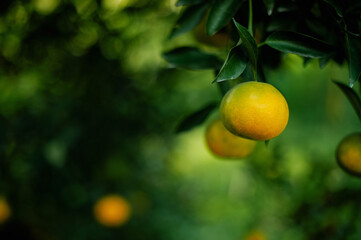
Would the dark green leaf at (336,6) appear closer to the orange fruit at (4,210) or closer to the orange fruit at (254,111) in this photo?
the orange fruit at (254,111)

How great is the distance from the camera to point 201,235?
7.20ft

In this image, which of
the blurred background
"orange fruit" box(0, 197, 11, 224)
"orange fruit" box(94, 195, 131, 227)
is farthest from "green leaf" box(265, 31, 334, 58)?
"orange fruit" box(0, 197, 11, 224)

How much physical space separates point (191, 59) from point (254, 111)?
0.31 meters

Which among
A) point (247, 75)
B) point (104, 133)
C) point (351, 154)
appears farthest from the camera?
point (104, 133)

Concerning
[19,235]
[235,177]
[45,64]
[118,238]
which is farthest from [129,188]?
[235,177]

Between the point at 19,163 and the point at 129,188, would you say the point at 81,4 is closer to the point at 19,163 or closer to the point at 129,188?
the point at 19,163

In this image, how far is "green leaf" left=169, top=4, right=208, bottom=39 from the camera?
871 mm

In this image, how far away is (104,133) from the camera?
1.37 m

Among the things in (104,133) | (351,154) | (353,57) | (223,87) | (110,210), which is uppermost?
(353,57)

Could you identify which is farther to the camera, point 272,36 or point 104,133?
point 104,133

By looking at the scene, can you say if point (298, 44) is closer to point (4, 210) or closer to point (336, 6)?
point (336, 6)

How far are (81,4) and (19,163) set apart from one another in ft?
2.04

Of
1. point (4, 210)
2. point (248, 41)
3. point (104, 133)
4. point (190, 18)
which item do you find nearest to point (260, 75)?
point (248, 41)

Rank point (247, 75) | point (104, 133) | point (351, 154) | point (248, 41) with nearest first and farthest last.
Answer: point (248, 41) → point (247, 75) → point (351, 154) → point (104, 133)
